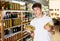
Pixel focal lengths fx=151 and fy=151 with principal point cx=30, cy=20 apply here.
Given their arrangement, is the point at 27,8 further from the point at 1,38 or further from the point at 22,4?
the point at 1,38

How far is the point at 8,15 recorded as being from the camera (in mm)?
4332

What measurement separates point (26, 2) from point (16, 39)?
5.05 ft

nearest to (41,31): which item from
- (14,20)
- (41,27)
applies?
(41,27)

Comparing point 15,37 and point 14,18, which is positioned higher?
point 14,18

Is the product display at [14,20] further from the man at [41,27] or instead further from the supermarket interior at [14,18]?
the man at [41,27]

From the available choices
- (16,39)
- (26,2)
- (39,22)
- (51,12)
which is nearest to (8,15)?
(16,39)

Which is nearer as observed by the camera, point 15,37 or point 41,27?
point 41,27

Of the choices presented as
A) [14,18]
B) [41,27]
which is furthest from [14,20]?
[41,27]

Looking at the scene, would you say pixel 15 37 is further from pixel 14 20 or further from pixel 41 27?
pixel 41 27

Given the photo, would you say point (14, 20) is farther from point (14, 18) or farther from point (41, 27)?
point (41, 27)

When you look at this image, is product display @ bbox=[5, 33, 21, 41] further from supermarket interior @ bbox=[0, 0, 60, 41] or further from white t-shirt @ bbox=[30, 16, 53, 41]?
white t-shirt @ bbox=[30, 16, 53, 41]

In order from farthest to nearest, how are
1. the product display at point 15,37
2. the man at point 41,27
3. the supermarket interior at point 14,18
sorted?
1. the product display at point 15,37
2. the supermarket interior at point 14,18
3. the man at point 41,27

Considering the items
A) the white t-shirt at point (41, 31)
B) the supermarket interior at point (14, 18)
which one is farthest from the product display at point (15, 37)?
the white t-shirt at point (41, 31)

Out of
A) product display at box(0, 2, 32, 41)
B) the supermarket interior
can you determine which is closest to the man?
the supermarket interior
